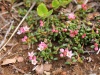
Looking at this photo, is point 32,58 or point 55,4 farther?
point 55,4

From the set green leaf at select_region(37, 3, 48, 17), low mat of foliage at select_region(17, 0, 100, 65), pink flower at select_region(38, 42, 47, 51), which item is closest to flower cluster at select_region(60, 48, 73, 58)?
low mat of foliage at select_region(17, 0, 100, 65)

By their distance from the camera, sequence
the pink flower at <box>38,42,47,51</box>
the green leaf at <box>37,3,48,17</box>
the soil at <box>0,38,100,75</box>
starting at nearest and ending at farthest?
the soil at <box>0,38,100,75</box> < the pink flower at <box>38,42,47,51</box> < the green leaf at <box>37,3,48,17</box>

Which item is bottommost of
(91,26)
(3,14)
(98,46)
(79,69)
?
(79,69)

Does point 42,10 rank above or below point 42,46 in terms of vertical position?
above

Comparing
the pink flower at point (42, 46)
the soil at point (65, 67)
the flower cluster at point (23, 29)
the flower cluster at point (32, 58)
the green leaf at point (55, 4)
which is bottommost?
the soil at point (65, 67)

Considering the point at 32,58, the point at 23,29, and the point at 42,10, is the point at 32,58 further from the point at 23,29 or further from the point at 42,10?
the point at 42,10

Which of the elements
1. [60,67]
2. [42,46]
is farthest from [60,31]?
[60,67]

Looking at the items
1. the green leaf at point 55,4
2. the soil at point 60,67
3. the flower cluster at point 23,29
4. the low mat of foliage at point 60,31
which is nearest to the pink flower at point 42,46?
the low mat of foliage at point 60,31

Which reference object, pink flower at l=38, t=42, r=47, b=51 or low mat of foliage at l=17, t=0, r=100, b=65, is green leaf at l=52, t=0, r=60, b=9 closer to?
low mat of foliage at l=17, t=0, r=100, b=65

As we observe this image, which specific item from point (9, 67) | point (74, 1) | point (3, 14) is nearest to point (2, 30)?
point (3, 14)

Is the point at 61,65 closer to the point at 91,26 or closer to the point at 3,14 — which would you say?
the point at 91,26

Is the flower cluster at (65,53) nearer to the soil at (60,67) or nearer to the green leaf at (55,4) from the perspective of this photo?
the soil at (60,67)
